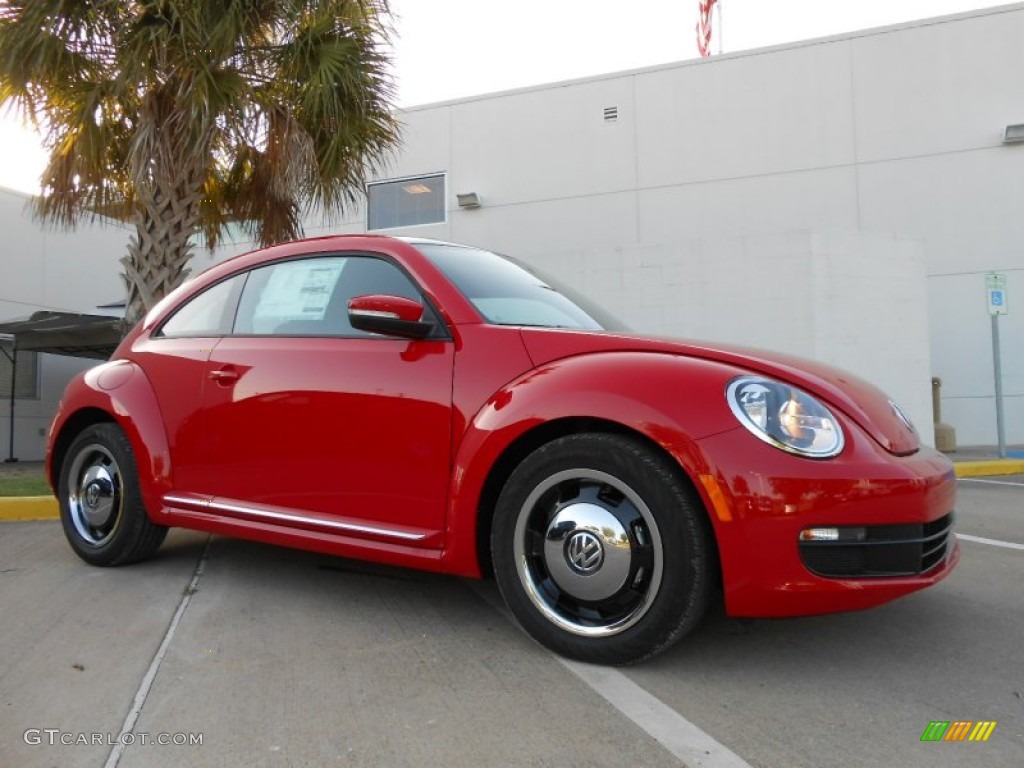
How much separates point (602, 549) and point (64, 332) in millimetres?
12375

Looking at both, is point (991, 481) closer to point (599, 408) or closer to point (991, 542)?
point (991, 542)

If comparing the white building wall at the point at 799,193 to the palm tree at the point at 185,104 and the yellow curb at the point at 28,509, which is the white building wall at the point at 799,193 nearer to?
the palm tree at the point at 185,104

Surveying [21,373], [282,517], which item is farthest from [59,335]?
[282,517]

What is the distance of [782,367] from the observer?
252cm

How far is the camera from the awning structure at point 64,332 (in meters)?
11.6

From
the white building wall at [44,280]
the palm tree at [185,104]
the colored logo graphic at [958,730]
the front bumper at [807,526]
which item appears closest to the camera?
the colored logo graphic at [958,730]

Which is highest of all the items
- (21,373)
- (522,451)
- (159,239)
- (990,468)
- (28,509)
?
(159,239)

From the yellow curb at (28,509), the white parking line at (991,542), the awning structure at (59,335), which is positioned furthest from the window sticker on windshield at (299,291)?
the awning structure at (59,335)

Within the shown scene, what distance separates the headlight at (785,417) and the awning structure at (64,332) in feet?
34.5

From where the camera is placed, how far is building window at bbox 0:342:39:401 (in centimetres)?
1394

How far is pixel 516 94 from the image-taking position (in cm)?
1449

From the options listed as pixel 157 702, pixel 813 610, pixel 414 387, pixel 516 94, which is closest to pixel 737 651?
pixel 813 610

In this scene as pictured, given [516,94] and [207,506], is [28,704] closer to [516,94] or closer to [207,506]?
[207,506]

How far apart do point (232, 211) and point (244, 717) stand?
7593 millimetres
